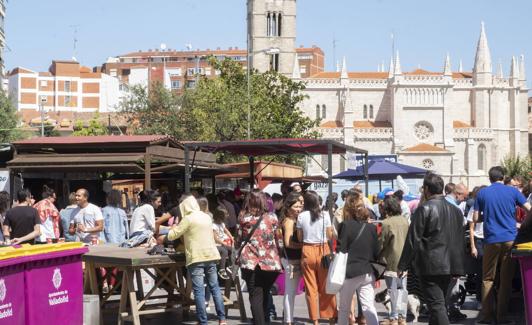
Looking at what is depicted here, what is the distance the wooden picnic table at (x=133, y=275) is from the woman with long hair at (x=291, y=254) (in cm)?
121

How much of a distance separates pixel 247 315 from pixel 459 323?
2.82 metres

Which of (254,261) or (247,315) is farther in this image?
(247,315)

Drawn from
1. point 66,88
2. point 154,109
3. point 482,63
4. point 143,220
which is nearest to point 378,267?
point 143,220

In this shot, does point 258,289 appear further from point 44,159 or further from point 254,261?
point 44,159

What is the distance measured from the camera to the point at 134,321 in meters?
10.8

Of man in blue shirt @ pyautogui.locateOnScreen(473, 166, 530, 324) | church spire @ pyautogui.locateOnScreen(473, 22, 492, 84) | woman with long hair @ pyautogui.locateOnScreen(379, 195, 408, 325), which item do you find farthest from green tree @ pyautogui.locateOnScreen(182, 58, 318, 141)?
church spire @ pyautogui.locateOnScreen(473, 22, 492, 84)

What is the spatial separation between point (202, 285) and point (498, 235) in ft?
11.9

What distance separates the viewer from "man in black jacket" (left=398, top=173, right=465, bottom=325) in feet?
29.8

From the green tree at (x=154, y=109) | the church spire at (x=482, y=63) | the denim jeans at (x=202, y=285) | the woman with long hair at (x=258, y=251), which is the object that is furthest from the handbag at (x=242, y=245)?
the church spire at (x=482, y=63)

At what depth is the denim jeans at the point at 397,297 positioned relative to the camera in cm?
1123

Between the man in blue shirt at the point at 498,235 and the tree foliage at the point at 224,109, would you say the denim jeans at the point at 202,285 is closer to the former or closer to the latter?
the man in blue shirt at the point at 498,235

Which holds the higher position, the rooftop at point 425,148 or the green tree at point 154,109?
the green tree at point 154,109

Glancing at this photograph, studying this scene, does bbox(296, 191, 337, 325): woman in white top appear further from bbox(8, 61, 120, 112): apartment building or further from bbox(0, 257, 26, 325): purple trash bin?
bbox(8, 61, 120, 112): apartment building

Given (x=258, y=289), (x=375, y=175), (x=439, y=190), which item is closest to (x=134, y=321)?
(x=258, y=289)
